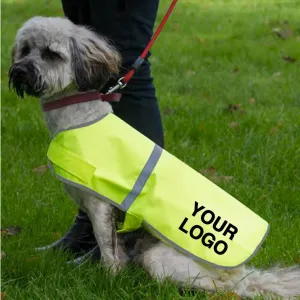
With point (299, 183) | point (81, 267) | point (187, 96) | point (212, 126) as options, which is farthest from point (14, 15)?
point (81, 267)

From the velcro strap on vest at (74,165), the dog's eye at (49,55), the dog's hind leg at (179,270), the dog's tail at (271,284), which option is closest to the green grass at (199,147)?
the dog's hind leg at (179,270)

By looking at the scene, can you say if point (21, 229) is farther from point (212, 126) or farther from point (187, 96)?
point (187, 96)

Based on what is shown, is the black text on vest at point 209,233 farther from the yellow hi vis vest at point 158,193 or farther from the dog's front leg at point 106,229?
the dog's front leg at point 106,229

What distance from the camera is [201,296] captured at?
3100mm

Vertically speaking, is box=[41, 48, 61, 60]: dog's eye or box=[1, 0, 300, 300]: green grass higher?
box=[41, 48, 61, 60]: dog's eye

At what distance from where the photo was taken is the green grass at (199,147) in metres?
3.35

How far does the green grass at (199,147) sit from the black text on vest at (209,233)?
25cm

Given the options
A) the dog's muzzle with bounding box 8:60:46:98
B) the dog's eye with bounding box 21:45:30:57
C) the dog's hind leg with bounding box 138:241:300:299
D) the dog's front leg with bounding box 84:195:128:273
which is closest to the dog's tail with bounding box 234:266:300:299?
the dog's hind leg with bounding box 138:241:300:299

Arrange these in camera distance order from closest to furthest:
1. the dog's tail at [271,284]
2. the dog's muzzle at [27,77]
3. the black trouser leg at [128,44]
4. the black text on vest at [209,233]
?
the dog's tail at [271,284] → the black text on vest at [209,233] → the dog's muzzle at [27,77] → the black trouser leg at [128,44]

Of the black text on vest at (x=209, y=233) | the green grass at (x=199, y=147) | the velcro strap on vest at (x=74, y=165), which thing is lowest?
the green grass at (x=199, y=147)

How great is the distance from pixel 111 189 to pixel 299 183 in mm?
2044

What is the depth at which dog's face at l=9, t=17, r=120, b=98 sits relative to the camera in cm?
335

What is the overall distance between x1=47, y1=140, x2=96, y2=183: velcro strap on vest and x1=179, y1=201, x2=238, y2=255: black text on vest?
532mm

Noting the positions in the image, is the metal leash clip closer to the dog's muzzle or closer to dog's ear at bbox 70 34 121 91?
dog's ear at bbox 70 34 121 91
